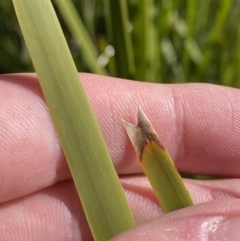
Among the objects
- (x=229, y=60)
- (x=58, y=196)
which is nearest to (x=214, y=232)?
(x=58, y=196)

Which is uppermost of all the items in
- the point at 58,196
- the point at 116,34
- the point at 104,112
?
the point at 116,34

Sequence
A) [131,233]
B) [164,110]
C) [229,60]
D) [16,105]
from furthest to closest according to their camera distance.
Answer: [229,60] < [164,110] < [16,105] < [131,233]

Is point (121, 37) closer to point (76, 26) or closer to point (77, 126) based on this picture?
point (76, 26)

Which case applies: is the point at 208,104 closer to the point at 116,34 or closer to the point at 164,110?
the point at 164,110

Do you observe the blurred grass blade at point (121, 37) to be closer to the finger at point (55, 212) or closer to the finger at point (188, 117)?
the finger at point (188, 117)

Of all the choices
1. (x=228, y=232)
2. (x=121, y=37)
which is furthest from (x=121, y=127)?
(x=228, y=232)

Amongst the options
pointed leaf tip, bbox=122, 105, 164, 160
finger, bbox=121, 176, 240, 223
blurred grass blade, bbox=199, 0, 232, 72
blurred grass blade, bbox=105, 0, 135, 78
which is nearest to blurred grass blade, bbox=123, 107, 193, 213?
pointed leaf tip, bbox=122, 105, 164, 160
